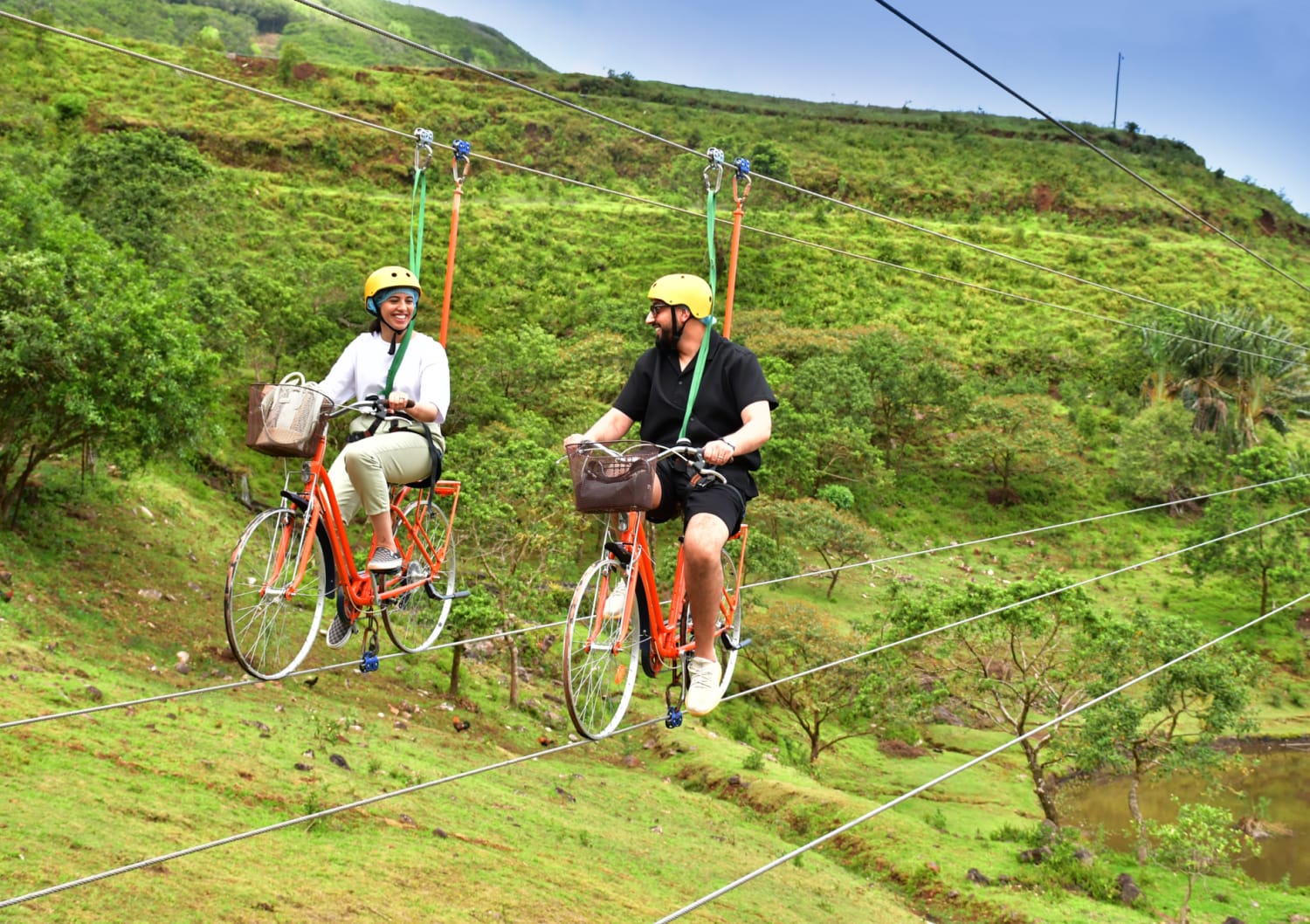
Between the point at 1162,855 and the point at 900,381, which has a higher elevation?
the point at 900,381

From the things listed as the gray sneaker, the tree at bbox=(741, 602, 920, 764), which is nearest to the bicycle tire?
the gray sneaker

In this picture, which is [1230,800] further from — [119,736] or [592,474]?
[592,474]

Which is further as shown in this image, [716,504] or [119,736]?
[119,736]

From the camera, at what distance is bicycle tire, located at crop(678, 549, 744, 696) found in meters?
5.02

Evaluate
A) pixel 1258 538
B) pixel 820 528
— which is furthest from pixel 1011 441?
pixel 820 528

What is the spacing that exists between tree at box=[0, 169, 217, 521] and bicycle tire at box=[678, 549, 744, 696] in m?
14.8

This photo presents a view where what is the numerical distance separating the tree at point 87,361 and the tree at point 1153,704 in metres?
17.5

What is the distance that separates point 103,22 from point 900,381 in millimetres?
75454

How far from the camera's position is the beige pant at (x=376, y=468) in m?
4.93

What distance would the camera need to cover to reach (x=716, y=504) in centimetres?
461

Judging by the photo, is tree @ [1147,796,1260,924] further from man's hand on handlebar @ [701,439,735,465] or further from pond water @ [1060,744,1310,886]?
man's hand on handlebar @ [701,439,735,465]

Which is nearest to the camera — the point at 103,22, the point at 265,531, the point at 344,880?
the point at 265,531

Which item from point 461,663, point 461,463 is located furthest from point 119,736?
point 461,463

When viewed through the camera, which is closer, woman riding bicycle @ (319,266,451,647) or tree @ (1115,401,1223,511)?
woman riding bicycle @ (319,266,451,647)
